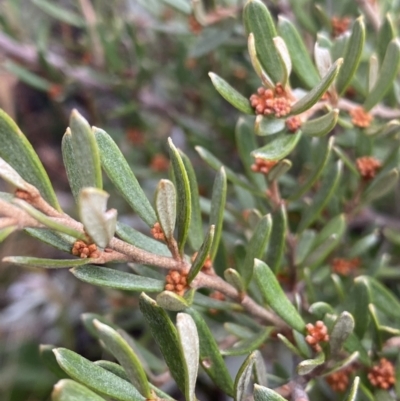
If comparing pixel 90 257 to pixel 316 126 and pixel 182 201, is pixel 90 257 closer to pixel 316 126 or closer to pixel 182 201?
pixel 182 201

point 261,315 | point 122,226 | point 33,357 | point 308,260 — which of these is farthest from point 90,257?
point 33,357

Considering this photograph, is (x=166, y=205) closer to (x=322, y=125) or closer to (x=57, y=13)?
(x=322, y=125)

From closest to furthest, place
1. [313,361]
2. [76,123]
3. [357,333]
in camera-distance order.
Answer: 1. [76,123]
2. [313,361]
3. [357,333]

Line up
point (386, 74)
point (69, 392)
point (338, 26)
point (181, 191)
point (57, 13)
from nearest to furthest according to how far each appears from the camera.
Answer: point (69, 392)
point (181, 191)
point (386, 74)
point (338, 26)
point (57, 13)

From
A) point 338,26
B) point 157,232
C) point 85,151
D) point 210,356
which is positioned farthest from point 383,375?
point 338,26

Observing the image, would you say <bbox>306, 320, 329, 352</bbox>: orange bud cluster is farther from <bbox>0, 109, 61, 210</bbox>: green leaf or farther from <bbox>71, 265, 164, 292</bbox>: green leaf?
<bbox>0, 109, 61, 210</bbox>: green leaf

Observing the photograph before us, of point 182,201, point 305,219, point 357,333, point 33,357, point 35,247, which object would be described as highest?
point 182,201

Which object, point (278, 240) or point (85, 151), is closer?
point (85, 151)
